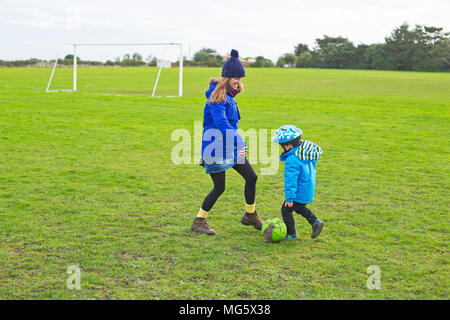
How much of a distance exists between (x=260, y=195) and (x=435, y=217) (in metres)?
2.45

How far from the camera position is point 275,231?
198 inches

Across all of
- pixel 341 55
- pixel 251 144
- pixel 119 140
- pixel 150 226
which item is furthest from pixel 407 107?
pixel 341 55

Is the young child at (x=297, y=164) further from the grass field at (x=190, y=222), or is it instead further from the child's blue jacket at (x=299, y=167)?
the grass field at (x=190, y=222)

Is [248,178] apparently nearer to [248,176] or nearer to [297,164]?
[248,176]

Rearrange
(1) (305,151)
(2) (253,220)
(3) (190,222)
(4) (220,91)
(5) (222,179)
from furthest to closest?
(3) (190,222) → (2) (253,220) → (5) (222,179) → (4) (220,91) → (1) (305,151)

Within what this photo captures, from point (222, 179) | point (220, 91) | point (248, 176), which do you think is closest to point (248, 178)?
point (248, 176)

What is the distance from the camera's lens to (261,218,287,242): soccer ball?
5.02 metres

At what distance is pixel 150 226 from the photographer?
554 cm

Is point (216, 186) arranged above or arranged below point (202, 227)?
above

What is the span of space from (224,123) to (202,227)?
1249mm

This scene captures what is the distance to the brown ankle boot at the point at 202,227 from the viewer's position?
5273mm

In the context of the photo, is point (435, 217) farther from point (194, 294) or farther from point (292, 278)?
point (194, 294)

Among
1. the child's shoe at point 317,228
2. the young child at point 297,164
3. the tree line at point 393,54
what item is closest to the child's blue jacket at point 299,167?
the young child at point 297,164

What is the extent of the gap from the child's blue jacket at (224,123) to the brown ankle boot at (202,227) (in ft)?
2.55
